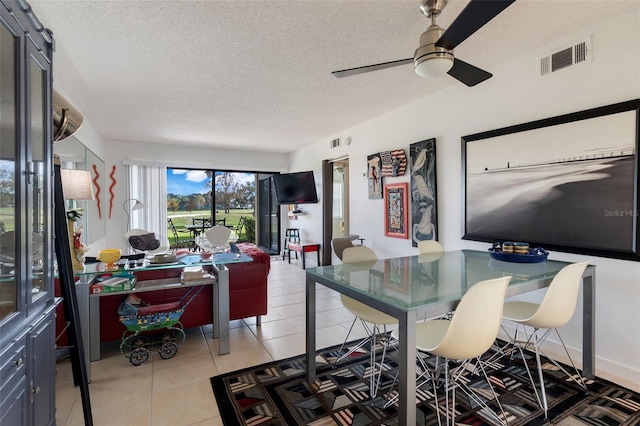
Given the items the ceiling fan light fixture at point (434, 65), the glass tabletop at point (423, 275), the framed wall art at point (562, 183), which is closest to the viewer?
the glass tabletop at point (423, 275)

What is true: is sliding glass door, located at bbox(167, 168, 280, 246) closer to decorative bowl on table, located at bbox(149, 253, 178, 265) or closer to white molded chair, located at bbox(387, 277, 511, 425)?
decorative bowl on table, located at bbox(149, 253, 178, 265)

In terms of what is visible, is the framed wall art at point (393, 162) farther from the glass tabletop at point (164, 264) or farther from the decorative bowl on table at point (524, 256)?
the glass tabletop at point (164, 264)

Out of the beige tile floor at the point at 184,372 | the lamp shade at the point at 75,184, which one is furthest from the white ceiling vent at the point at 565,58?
the lamp shade at the point at 75,184

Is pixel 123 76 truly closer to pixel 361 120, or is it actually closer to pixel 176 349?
pixel 176 349

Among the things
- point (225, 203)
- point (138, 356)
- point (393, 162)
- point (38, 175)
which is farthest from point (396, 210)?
point (225, 203)

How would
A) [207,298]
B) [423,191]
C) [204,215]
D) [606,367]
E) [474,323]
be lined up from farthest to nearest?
1. [204,215]
2. [423,191]
3. [207,298]
4. [606,367]
5. [474,323]

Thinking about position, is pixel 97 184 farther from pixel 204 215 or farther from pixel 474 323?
pixel 474 323

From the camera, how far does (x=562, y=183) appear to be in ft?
8.17

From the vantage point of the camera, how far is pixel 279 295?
439 centimetres

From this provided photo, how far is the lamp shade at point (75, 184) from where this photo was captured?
2.76 m

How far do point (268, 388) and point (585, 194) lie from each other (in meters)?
2.73

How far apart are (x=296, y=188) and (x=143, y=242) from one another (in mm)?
3052

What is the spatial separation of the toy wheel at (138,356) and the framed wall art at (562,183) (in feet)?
10.5

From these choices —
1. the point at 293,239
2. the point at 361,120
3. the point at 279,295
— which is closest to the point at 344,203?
the point at 293,239
